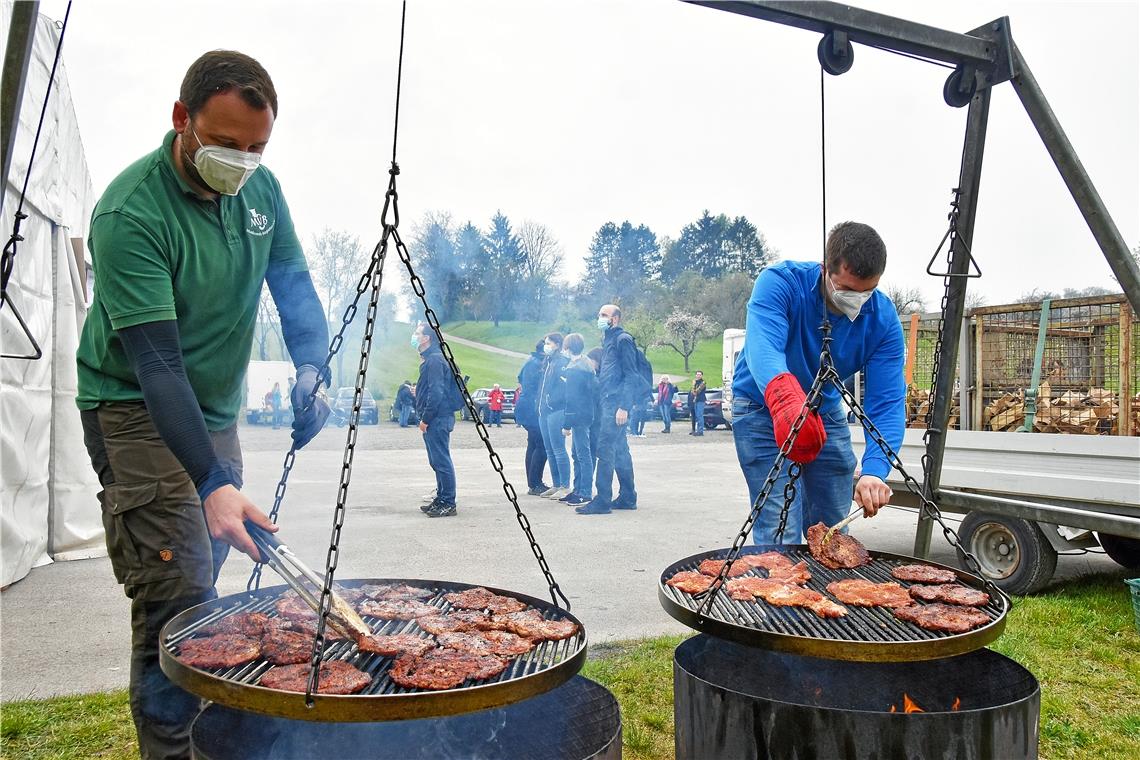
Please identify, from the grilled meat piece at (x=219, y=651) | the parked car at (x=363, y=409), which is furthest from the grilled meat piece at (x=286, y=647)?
the parked car at (x=363, y=409)

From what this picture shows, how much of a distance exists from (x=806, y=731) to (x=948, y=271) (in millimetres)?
2227

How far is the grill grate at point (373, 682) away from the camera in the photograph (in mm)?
1766

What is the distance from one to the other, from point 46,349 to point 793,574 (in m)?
5.65

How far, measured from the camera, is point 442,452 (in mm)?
8789

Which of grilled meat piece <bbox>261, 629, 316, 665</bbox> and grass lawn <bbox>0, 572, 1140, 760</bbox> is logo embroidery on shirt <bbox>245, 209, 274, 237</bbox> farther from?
grass lawn <bbox>0, 572, 1140, 760</bbox>

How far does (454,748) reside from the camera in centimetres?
244

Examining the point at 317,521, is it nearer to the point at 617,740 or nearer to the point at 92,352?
the point at 92,352

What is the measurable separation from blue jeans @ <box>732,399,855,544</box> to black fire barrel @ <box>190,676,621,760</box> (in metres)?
1.55

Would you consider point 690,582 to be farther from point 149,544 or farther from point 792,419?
point 149,544

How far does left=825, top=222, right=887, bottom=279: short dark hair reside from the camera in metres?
3.27

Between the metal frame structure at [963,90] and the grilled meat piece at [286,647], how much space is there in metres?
2.25

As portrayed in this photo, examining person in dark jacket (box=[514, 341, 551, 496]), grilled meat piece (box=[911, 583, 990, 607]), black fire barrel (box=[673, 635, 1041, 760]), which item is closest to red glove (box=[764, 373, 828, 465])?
grilled meat piece (box=[911, 583, 990, 607])

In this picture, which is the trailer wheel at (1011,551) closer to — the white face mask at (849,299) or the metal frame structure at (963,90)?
the metal frame structure at (963,90)

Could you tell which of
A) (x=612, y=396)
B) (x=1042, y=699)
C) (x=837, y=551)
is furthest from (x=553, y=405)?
(x=837, y=551)
